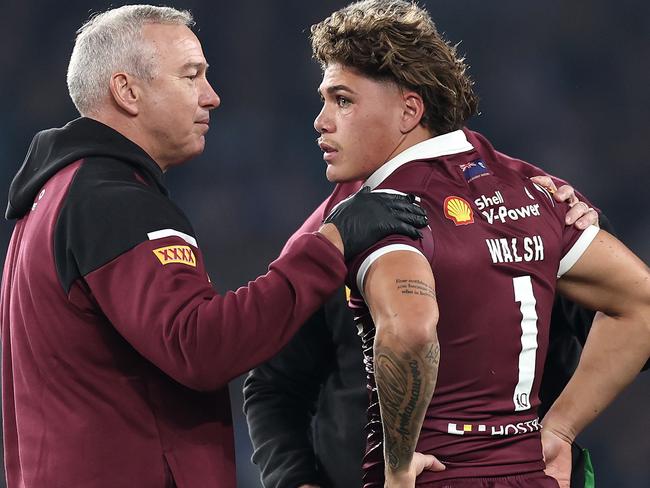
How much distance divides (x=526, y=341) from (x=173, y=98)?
85cm

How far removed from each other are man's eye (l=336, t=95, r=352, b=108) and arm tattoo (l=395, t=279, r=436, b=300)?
45 centimetres

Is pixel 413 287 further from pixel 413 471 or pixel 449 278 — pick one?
pixel 413 471

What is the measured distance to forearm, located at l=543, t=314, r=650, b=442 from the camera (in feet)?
7.13

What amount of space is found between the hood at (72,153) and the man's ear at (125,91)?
8 cm

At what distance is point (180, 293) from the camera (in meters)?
1.80

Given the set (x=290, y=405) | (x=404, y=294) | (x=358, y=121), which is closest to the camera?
(x=404, y=294)

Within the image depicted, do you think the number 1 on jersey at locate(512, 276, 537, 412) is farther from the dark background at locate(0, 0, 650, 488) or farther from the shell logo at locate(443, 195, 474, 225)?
the dark background at locate(0, 0, 650, 488)

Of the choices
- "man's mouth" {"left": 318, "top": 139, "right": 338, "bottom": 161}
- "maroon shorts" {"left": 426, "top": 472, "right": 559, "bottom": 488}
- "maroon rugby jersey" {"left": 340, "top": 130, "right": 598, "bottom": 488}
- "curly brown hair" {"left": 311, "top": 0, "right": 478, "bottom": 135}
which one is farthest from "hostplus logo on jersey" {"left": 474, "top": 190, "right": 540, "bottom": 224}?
"maroon shorts" {"left": 426, "top": 472, "right": 559, "bottom": 488}

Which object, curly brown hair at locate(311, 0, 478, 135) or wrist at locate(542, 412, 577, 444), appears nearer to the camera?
curly brown hair at locate(311, 0, 478, 135)

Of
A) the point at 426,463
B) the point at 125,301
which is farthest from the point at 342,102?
the point at 426,463

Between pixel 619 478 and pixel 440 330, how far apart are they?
2494 millimetres

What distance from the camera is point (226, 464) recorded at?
2027mm

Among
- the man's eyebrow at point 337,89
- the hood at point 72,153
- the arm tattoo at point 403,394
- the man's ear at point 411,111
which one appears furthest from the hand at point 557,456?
the hood at point 72,153

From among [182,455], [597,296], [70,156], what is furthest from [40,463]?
[597,296]
